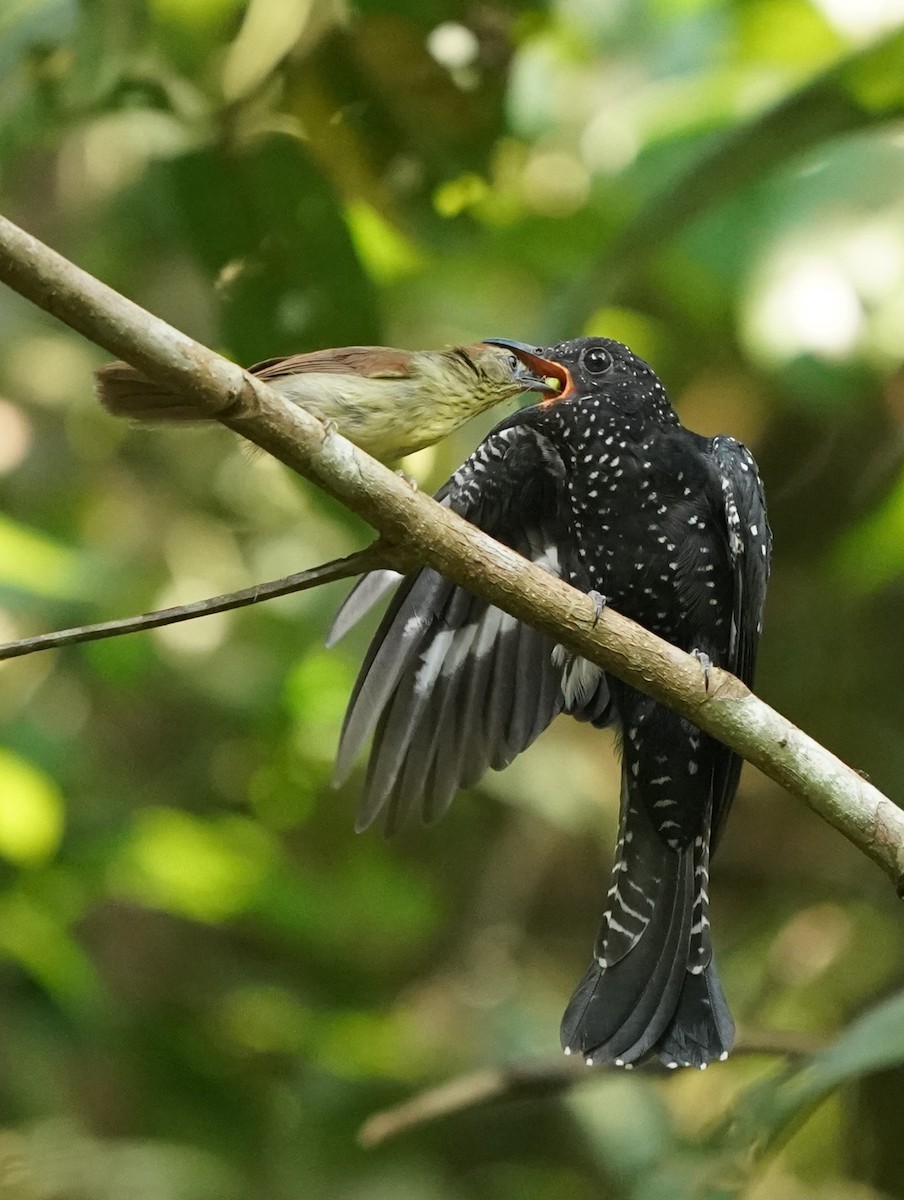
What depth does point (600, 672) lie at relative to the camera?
123 inches

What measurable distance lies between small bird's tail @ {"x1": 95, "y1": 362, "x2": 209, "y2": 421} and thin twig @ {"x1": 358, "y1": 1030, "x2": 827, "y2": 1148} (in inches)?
66.3

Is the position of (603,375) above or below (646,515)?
above

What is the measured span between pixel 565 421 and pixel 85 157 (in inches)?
103

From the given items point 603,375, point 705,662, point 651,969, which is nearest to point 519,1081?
point 651,969

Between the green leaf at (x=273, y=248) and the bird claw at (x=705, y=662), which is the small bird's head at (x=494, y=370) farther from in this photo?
the bird claw at (x=705, y=662)

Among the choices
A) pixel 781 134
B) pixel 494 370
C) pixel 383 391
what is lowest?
pixel 383 391

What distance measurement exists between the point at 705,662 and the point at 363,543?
71cm

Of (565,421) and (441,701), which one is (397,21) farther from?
(441,701)

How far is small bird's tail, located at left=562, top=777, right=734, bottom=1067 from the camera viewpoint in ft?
9.66

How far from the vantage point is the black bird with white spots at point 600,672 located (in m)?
2.94

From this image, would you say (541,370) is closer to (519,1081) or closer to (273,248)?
(273,248)

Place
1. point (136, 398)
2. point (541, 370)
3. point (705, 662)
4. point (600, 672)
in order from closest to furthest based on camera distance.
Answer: point (136, 398), point (705, 662), point (541, 370), point (600, 672)

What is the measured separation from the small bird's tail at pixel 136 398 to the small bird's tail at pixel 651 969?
1574 mm

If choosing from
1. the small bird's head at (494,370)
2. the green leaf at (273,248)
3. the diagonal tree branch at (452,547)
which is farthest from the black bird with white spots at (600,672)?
the diagonal tree branch at (452,547)
